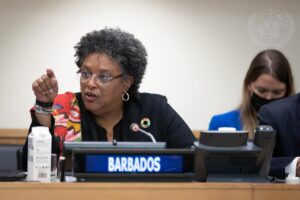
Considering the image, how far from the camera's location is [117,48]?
2.97 metres

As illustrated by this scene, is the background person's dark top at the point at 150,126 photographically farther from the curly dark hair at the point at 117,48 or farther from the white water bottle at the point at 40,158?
the white water bottle at the point at 40,158

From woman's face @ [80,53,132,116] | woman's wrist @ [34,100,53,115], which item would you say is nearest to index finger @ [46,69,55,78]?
woman's wrist @ [34,100,53,115]

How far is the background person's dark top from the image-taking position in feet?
9.55

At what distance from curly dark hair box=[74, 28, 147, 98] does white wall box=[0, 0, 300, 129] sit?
141 centimetres

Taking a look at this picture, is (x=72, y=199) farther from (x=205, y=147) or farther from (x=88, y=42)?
(x=88, y=42)

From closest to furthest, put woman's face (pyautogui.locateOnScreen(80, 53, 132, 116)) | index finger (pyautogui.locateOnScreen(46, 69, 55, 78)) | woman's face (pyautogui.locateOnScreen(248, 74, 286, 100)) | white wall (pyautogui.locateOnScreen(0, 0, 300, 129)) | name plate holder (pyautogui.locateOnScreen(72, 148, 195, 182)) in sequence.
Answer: name plate holder (pyautogui.locateOnScreen(72, 148, 195, 182)), index finger (pyautogui.locateOnScreen(46, 69, 55, 78)), woman's face (pyautogui.locateOnScreen(80, 53, 132, 116)), woman's face (pyautogui.locateOnScreen(248, 74, 286, 100)), white wall (pyautogui.locateOnScreen(0, 0, 300, 129))

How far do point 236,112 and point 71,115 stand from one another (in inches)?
54.3

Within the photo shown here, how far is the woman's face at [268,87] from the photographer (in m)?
3.62

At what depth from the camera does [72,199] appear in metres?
1.92

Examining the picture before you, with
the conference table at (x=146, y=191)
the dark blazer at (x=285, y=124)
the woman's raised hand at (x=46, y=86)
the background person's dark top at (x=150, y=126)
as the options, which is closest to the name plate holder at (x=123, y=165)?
the conference table at (x=146, y=191)

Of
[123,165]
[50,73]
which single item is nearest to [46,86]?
[50,73]

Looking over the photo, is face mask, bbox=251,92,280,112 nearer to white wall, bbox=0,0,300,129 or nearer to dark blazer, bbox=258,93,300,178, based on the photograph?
dark blazer, bbox=258,93,300,178

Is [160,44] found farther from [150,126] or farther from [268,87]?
[150,126]

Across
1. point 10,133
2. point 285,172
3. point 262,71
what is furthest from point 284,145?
point 10,133
